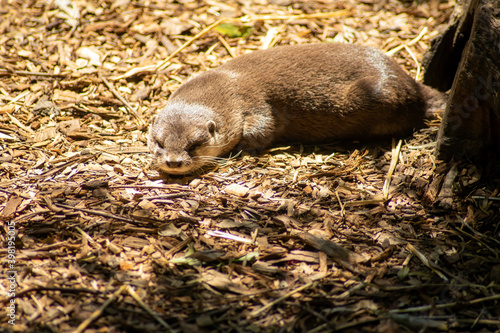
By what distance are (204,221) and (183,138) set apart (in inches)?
45.4

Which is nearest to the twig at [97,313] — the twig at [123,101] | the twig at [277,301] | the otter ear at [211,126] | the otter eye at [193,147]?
the twig at [277,301]

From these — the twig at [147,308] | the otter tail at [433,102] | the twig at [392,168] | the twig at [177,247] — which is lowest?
the twig at [177,247]

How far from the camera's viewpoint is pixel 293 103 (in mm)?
4961

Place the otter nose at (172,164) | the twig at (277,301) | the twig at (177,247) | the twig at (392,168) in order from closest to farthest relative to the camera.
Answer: the twig at (277,301) < the twig at (177,247) < the twig at (392,168) < the otter nose at (172,164)

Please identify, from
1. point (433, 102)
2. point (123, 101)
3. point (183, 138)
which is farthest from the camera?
point (123, 101)

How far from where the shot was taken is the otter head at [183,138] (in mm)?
4418

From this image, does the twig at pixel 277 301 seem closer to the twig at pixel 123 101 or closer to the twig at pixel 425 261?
the twig at pixel 425 261

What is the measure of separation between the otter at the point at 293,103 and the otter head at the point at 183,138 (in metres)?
0.01

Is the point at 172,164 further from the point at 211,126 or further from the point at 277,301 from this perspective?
the point at 277,301

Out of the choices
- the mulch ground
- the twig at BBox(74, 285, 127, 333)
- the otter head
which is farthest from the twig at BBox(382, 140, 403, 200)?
the twig at BBox(74, 285, 127, 333)

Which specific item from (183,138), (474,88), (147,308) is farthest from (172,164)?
(474,88)

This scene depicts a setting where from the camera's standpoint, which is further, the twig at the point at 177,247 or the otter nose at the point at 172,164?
the otter nose at the point at 172,164

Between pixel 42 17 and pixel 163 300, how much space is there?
5.36m

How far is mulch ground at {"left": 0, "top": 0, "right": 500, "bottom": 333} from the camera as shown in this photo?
2.84 meters
